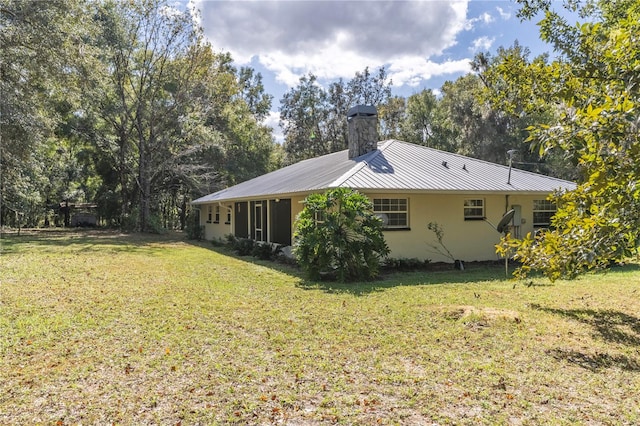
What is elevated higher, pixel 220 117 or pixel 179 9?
pixel 179 9

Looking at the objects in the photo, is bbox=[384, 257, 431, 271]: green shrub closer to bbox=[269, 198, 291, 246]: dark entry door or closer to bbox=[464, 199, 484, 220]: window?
bbox=[464, 199, 484, 220]: window

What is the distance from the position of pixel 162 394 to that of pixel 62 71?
49.1ft

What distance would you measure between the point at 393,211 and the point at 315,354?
741 cm

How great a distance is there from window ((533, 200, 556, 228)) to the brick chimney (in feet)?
18.1

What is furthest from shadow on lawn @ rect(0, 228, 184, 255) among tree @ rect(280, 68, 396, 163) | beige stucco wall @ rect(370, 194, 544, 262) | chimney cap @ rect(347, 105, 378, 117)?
tree @ rect(280, 68, 396, 163)

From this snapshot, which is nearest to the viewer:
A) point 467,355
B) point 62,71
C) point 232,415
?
point 232,415

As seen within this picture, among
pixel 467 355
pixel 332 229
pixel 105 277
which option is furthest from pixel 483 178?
pixel 105 277

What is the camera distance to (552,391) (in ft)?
12.0

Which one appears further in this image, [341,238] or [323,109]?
[323,109]

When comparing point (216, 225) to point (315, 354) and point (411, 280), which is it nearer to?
point (411, 280)

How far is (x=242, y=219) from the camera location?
57.0ft

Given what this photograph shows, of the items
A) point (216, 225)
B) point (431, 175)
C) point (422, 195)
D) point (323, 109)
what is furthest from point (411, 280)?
point (323, 109)

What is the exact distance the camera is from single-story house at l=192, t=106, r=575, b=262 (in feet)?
36.6

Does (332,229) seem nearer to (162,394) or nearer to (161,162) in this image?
(162,394)
